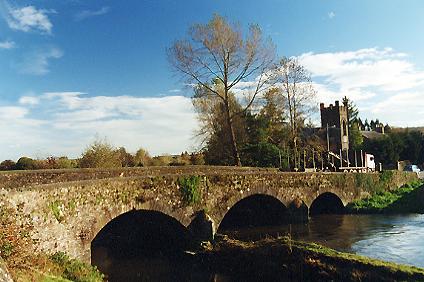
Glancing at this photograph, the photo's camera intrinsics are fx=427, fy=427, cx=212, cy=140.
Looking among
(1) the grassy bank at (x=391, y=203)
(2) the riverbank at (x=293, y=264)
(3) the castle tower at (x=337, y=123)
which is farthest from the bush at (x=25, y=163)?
(3) the castle tower at (x=337, y=123)

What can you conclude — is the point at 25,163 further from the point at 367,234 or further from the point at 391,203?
the point at 391,203

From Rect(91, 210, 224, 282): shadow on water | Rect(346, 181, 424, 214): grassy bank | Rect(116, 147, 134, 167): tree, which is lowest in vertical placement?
Rect(91, 210, 224, 282): shadow on water

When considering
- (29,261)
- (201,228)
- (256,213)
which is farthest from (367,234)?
(29,261)

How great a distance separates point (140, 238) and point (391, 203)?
2468 cm

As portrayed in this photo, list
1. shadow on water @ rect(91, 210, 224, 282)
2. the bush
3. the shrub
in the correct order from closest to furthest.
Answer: shadow on water @ rect(91, 210, 224, 282), the bush, the shrub

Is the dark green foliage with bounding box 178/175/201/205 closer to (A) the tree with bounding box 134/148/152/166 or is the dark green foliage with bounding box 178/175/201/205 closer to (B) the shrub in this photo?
(A) the tree with bounding box 134/148/152/166

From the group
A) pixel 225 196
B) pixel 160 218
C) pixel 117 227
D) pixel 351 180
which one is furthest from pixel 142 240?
pixel 351 180

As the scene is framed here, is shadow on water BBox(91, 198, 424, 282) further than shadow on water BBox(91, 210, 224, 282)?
Yes

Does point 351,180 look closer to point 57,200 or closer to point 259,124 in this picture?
point 259,124

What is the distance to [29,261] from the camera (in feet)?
39.2

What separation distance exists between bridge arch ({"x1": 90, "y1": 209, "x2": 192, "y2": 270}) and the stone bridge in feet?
4.02

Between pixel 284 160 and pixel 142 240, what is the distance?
23.1 m

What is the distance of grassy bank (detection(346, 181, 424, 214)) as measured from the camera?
1475 inches

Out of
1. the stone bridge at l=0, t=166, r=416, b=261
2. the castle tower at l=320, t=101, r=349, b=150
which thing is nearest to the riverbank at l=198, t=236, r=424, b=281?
the stone bridge at l=0, t=166, r=416, b=261
